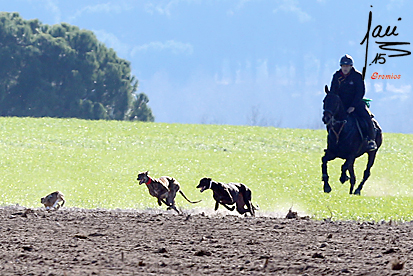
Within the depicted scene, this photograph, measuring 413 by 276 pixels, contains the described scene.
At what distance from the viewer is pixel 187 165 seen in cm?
2353

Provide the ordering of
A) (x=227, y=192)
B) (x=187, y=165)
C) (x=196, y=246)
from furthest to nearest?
(x=187, y=165) → (x=227, y=192) → (x=196, y=246)

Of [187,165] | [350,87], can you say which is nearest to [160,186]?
[350,87]

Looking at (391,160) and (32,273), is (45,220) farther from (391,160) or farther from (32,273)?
(391,160)

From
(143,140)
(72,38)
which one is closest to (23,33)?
(72,38)

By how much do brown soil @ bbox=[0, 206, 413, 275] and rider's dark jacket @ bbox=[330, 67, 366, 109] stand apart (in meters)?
5.26

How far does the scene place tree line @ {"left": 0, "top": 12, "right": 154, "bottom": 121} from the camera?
176ft

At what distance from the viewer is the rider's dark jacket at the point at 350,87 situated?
51.7 feet

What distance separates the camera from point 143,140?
33344 mm

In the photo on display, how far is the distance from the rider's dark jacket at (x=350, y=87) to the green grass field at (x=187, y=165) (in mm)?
2584

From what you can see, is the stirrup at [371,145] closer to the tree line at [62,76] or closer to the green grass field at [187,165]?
the green grass field at [187,165]

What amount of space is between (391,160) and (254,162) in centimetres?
808

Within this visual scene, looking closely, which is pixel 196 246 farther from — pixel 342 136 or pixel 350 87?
→ pixel 350 87

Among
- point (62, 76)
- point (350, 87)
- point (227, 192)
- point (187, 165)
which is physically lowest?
point (227, 192)

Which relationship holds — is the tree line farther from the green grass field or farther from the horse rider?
the horse rider
